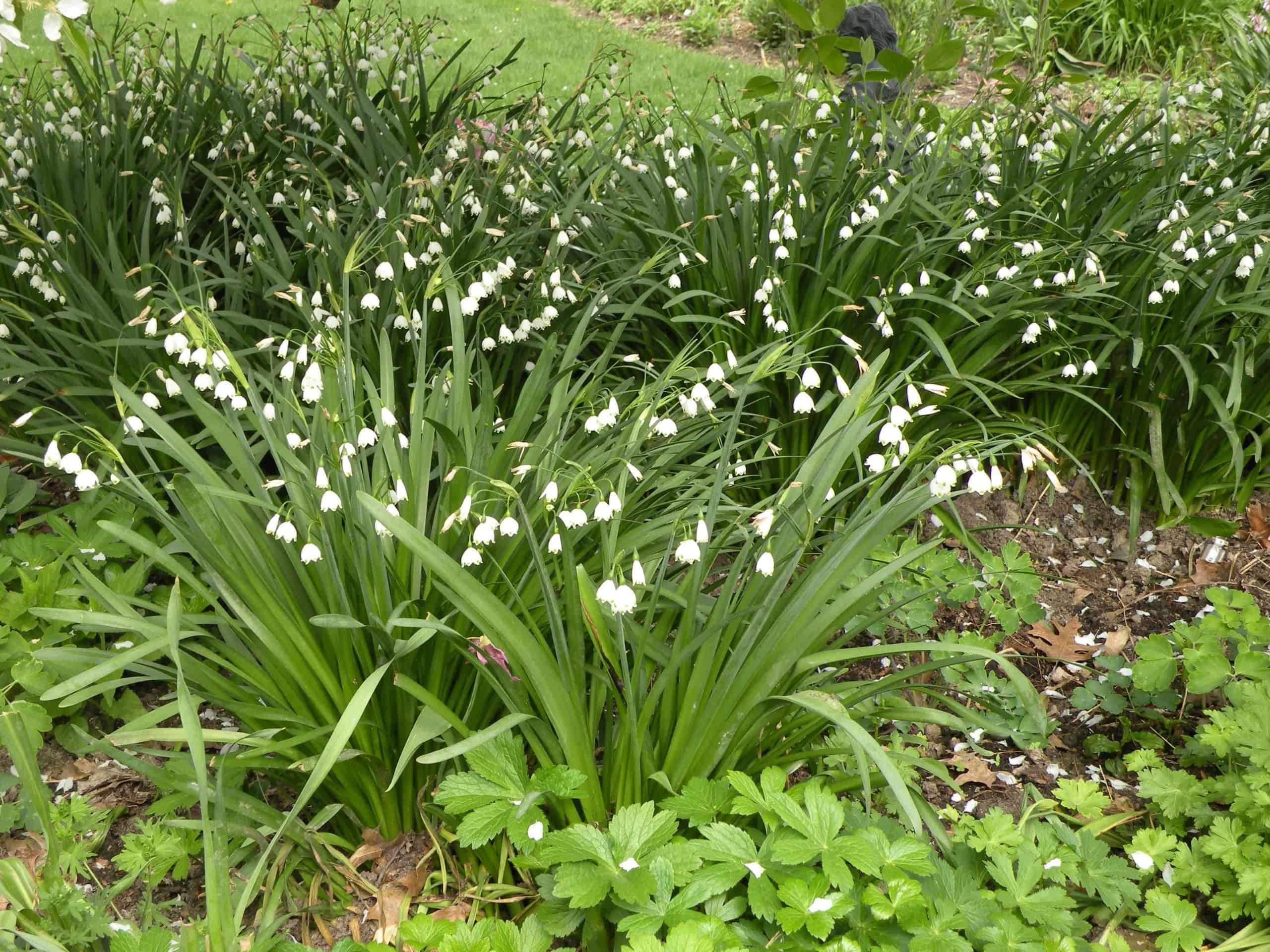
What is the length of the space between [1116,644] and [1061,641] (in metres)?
0.14

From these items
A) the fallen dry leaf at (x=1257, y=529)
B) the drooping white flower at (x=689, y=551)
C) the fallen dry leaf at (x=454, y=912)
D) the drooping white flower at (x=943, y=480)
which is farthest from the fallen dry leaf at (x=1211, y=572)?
the fallen dry leaf at (x=454, y=912)

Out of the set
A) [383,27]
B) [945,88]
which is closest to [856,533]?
[383,27]

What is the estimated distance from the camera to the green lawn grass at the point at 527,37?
7.69m

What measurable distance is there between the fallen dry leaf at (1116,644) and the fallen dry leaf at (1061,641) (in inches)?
1.2

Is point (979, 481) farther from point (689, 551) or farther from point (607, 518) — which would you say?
point (607, 518)

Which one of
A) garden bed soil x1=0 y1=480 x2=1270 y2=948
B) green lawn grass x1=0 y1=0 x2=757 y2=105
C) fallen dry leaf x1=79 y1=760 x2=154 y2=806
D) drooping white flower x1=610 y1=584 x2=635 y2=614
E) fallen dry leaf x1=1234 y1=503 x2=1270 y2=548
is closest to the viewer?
drooping white flower x1=610 y1=584 x2=635 y2=614

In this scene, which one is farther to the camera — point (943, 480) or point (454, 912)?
point (454, 912)

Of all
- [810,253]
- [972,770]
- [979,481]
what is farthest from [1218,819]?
[810,253]

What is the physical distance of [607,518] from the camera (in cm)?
174

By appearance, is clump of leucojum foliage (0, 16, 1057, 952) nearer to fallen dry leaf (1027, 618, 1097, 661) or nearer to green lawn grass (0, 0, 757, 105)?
fallen dry leaf (1027, 618, 1097, 661)

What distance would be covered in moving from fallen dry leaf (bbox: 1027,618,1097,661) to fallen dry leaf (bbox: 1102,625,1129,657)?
0.03 metres

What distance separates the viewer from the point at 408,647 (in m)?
1.81

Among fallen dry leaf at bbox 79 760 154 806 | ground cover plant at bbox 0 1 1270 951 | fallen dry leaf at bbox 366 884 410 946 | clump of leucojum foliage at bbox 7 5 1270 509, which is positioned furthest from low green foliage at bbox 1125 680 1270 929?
fallen dry leaf at bbox 79 760 154 806

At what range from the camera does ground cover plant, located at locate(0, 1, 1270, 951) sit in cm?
176
